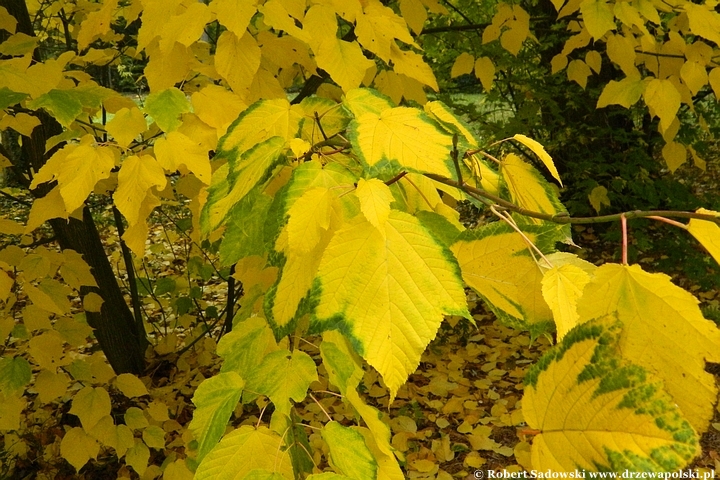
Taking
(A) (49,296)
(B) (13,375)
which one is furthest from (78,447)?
(A) (49,296)

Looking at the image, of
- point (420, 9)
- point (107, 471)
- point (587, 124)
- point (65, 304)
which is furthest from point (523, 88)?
point (107, 471)

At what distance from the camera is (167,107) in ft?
3.68

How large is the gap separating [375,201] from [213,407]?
21.7 inches

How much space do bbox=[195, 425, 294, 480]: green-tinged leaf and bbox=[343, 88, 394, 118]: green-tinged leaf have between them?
0.56 m

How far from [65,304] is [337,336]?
5.09 feet

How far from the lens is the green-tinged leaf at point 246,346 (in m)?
1.02

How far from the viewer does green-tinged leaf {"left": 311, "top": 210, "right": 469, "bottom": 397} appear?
1.82 feet

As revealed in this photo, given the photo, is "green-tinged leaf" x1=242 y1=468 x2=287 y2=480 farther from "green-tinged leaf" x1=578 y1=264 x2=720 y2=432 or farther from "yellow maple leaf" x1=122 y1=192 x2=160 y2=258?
"yellow maple leaf" x1=122 y1=192 x2=160 y2=258

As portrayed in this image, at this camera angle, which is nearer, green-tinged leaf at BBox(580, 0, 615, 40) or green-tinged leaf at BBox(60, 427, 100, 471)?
green-tinged leaf at BBox(580, 0, 615, 40)

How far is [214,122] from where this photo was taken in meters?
1.22

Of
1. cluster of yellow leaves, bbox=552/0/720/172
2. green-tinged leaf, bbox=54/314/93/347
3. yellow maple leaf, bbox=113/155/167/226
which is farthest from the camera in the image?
green-tinged leaf, bbox=54/314/93/347

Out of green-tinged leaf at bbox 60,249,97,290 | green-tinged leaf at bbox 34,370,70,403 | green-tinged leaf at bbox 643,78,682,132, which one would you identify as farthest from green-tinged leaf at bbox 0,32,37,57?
green-tinged leaf at bbox 643,78,682,132

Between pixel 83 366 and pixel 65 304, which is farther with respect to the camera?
pixel 83 366

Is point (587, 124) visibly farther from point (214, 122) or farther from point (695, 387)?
point (695, 387)
